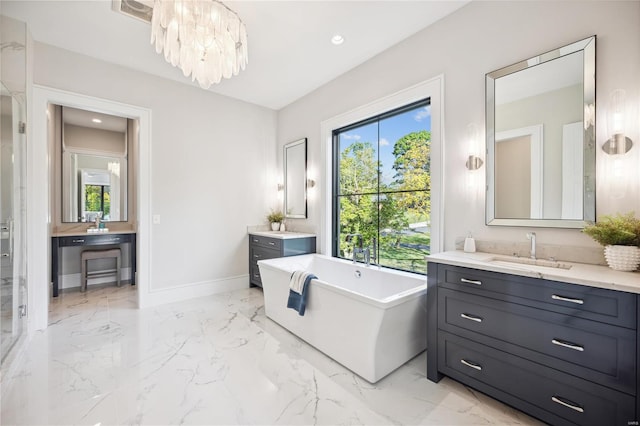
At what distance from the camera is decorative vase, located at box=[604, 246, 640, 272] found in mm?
1508

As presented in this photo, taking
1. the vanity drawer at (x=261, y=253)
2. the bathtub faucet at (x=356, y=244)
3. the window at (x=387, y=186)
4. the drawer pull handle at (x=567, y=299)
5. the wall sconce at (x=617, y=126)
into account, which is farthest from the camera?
the vanity drawer at (x=261, y=253)

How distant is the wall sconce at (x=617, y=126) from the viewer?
5.41ft

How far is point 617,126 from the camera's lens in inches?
65.9

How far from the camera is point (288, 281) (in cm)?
275

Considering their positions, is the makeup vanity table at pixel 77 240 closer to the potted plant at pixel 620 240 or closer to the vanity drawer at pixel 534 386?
the vanity drawer at pixel 534 386

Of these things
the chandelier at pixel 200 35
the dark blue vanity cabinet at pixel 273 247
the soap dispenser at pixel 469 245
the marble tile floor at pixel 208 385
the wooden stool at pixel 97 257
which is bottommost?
the marble tile floor at pixel 208 385

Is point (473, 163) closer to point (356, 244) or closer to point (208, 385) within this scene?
point (356, 244)

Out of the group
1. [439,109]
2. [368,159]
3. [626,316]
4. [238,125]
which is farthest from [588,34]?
[238,125]

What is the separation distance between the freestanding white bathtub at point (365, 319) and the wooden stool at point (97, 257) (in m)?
2.99

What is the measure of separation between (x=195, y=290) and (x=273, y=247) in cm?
128

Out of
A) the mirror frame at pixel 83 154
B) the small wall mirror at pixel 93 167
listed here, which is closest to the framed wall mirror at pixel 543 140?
the mirror frame at pixel 83 154

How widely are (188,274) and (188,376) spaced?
2027 millimetres

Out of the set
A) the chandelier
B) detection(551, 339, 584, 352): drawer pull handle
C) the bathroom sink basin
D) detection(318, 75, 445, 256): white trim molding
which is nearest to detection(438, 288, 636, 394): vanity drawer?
detection(551, 339, 584, 352): drawer pull handle

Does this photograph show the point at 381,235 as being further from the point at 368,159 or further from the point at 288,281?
the point at 288,281
